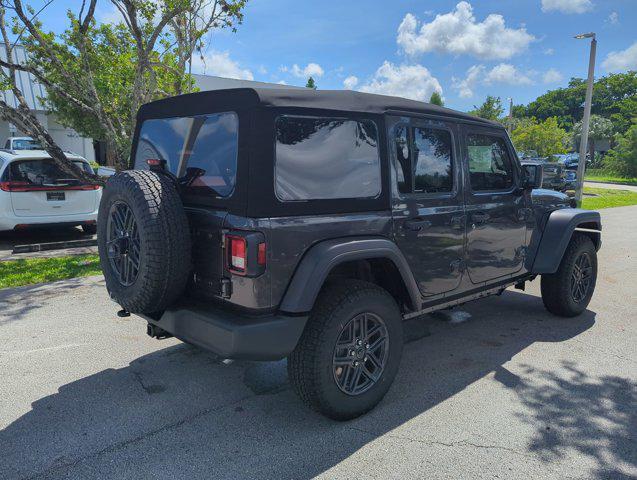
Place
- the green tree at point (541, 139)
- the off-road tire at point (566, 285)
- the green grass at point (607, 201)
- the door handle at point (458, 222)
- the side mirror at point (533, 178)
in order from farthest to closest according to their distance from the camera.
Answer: the green tree at point (541, 139) → the green grass at point (607, 201) → the off-road tire at point (566, 285) → the side mirror at point (533, 178) → the door handle at point (458, 222)

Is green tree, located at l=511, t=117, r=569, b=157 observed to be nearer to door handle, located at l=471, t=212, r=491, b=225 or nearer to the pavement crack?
door handle, located at l=471, t=212, r=491, b=225

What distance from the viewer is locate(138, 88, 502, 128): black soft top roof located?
2758 millimetres

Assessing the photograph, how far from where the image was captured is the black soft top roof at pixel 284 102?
A: 2758mm

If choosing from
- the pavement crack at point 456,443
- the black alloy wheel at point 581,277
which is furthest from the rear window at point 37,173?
the black alloy wheel at point 581,277

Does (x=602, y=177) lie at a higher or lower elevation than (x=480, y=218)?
lower

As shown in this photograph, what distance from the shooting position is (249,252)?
2604 millimetres

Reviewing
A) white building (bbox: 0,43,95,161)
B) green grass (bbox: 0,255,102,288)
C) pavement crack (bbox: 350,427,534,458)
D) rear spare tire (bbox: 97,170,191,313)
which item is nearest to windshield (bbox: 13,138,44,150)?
white building (bbox: 0,43,95,161)

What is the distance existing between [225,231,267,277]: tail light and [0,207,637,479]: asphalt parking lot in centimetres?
102

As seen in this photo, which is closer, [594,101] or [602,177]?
[602,177]

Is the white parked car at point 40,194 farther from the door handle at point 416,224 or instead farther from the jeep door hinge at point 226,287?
the door handle at point 416,224

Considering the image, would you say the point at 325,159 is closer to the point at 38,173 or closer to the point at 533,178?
the point at 533,178

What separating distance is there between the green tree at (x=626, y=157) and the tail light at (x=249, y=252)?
120 feet

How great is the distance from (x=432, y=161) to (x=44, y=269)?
5.59 m

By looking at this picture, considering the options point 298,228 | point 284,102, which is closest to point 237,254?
point 298,228
